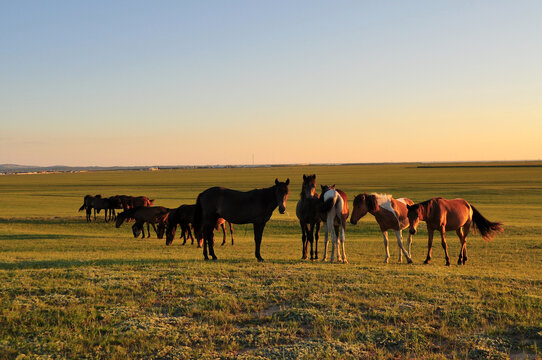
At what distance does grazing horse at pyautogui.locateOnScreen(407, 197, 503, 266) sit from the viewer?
13.2m

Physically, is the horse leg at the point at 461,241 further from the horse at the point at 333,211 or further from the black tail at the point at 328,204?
the black tail at the point at 328,204

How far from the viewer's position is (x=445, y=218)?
44.6 feet

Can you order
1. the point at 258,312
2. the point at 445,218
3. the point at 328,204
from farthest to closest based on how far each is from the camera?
the point at 445,218
the point at 328,204
the point at 258,312

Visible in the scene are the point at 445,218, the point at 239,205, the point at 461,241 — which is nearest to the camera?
the point at 239,205

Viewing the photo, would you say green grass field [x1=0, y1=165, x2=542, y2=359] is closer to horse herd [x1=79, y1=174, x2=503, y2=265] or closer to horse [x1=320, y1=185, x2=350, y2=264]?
horse herd [x1=79, y1=174, x2=503, y2=265]

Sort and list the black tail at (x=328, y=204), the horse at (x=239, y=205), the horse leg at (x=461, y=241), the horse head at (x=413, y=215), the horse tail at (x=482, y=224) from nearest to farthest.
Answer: the horse at (x=239, y=205), the black tail at (x=328, y=204), the horse head at (x=413, y=215), the horse leg at (x=461, y=241), the horse tail at (x=482, y=224)

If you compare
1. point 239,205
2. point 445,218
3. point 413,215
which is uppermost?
point 239,205

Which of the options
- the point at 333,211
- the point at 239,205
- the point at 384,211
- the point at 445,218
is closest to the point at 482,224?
the point at 445,218

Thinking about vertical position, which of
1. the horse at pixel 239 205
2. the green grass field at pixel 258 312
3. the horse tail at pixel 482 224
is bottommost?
the green grass field at pixel 258 312

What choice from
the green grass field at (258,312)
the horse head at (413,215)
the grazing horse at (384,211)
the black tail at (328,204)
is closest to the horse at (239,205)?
the green grass field at (258,312)

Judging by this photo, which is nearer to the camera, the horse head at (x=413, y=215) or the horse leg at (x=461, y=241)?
the horse head at (x=413, y=215)

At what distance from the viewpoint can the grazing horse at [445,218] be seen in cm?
1318

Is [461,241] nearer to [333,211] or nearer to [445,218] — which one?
[445,218]

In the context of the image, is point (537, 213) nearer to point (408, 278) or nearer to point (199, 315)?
point (408, 278)
